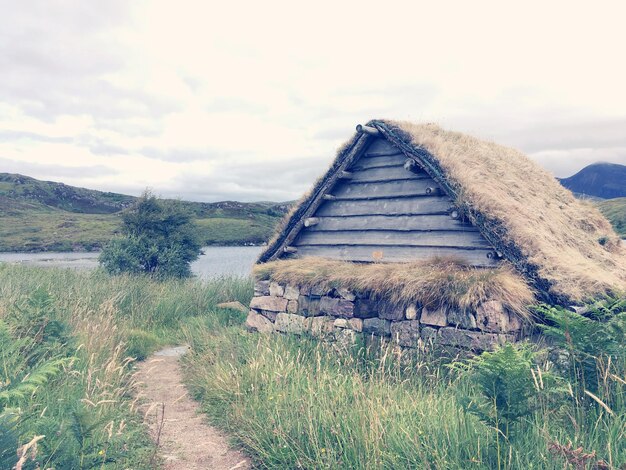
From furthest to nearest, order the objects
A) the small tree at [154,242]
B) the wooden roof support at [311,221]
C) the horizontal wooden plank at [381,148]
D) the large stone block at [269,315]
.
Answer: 1. the small tree at [154,242]
2. the wooden roof support at [311,221]
3. the large stone block at [269,315]
4. the horizontal wooden plank at [381,148]

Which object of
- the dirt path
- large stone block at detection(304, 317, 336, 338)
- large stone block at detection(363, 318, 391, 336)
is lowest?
the dirt path

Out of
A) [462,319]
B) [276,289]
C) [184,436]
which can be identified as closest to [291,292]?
[276,289]

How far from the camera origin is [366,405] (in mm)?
4344

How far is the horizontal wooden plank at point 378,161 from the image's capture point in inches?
347

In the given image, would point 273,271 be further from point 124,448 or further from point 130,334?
point 124,448

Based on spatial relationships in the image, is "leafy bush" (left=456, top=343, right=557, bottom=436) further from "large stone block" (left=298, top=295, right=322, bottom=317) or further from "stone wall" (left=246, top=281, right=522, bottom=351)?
"large stone block" (left=298, top=295, right=322, bottom=317)

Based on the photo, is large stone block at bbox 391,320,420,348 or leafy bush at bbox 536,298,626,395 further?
large stone block at bbox 391,320,420,348

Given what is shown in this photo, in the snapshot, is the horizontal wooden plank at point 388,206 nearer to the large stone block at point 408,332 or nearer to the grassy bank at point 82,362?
the large stone block at point 408,332

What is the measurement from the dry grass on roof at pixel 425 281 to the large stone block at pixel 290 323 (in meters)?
0.62

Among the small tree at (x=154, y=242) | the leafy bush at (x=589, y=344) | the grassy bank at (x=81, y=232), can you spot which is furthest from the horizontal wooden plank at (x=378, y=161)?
the grassy bank at (x=81, y=232)

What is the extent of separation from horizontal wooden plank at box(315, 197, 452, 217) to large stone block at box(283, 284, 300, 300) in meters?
1.74

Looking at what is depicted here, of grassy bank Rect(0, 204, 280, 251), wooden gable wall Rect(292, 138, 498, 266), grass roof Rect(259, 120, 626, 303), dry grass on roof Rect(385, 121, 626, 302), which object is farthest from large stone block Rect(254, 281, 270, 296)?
grassy bank Rect(0, 204, 280, 251)

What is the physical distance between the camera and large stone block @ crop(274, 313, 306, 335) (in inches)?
339

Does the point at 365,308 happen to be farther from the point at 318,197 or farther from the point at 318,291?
the point at 318,197
